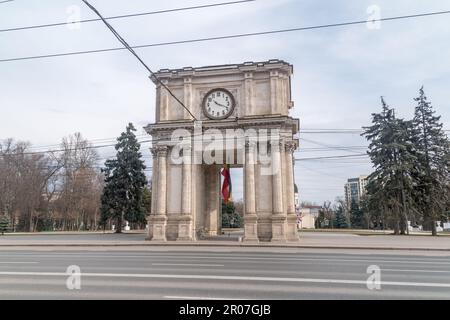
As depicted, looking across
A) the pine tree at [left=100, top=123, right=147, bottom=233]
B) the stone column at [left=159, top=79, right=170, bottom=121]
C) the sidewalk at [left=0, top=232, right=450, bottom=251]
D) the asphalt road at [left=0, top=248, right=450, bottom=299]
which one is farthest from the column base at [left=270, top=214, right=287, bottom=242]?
the pine tree at [left=100, top=123, right=147, bottom=233]

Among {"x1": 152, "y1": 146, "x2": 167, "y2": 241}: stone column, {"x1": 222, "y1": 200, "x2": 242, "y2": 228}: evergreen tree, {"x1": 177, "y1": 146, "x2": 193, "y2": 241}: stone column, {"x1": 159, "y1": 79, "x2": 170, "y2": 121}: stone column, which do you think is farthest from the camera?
{"x1": 222, "y1": 200, "x2": 242, "y2": 228}: evergreen tree

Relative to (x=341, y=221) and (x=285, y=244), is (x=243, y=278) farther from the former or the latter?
(x=341, y=221)

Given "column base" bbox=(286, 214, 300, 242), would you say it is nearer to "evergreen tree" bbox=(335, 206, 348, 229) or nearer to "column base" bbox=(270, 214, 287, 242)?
"column base" bbox=(270, 214, 287, 242)

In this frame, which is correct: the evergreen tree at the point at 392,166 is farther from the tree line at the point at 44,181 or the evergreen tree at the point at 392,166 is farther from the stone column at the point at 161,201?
the tree line at the point at 44,181

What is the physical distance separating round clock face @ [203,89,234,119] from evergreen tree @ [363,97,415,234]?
62.5ft

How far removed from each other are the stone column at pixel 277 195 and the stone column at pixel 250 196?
141 centimetres

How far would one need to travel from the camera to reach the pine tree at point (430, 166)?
1564 inches

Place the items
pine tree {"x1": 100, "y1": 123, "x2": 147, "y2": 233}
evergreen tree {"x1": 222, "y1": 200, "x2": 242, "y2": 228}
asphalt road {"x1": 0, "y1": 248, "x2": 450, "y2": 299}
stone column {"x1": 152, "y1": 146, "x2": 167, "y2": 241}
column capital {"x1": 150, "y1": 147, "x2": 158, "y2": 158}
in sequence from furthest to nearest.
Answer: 1. evergreen tree {"x1": 222, "y1": 200, "x2": 242, "y2": 228}
2. pine tree {"x1": 100, "y1": 123, "x2": 147, "y2": 233}
3. column capital {"x1": 150, "y1": 147, "x2": 158, "y2": 158}
4. stone column {"x1": 152, "y1": 146, "x2": 167, "y2": 241}
5. asphalt road {"x1": 0, "y1": 248, "x2": 450, "y2": 299}

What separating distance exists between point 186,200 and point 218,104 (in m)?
8.27

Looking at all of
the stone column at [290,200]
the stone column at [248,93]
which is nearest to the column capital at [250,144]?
the stone column at [248,93]

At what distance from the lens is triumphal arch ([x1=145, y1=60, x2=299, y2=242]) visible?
27.0 metres

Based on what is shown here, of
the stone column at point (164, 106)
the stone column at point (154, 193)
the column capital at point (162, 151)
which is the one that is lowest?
the stone column at point (154, 193)
